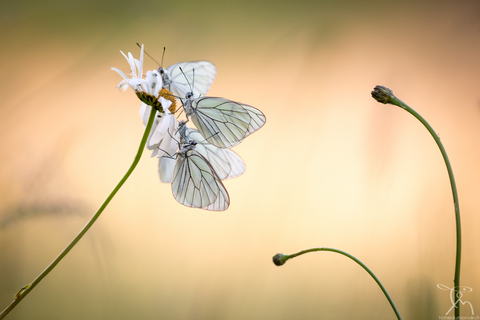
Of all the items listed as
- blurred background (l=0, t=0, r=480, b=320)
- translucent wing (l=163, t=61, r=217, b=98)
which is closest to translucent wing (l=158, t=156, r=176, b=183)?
translucent wing (l=163, t=61, r=217, b=98)

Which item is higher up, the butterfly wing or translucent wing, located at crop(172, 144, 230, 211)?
the butterfly wing

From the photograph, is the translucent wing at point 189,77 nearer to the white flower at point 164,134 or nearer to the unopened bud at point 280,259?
the white flower at point 164,134

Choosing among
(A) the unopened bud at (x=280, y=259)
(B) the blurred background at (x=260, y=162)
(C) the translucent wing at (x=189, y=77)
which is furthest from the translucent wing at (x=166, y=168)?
(B) the blurred background at (x=260, y=162)

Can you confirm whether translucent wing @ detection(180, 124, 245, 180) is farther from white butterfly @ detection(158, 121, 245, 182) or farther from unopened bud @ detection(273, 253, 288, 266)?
unopened bud @ detection(273, 253, 288, 266)

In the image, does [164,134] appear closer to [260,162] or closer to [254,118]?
[254,118]

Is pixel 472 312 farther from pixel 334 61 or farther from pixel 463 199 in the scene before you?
pixel 334 61

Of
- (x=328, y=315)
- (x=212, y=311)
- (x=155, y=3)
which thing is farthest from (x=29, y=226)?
(x=328, y=315)
